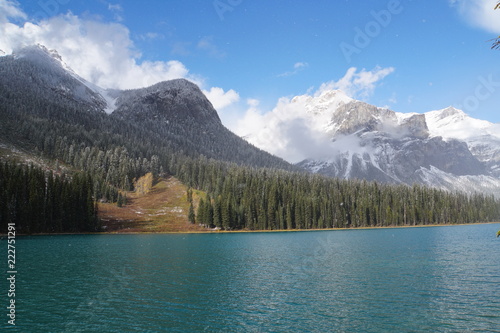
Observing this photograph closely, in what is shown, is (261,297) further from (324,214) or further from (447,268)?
(324,214)

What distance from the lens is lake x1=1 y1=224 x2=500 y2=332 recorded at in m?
30.5

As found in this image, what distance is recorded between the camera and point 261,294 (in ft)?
134

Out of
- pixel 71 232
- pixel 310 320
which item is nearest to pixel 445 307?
pixel 310 320

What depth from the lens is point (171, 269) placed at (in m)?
57.5

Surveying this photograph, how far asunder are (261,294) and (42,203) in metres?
125

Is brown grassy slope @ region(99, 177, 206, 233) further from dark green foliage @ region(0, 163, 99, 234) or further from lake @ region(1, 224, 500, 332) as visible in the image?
lake @ region(1, 224, 500, 332)

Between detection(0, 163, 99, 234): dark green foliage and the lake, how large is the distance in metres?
70.7

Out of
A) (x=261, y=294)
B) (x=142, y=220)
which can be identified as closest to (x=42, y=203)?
(x=142, y=220)

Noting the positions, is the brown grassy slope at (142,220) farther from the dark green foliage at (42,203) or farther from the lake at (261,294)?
the lake at (261,294)

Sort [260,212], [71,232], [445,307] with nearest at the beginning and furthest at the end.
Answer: [445,307] < [71,232] < [260,212]

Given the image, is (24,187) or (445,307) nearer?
(445,307)

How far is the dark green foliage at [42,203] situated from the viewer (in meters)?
124

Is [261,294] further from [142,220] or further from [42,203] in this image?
[142,220]

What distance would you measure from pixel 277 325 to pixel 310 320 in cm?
341
